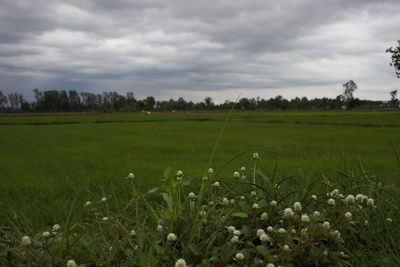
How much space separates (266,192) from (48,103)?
126778 mm

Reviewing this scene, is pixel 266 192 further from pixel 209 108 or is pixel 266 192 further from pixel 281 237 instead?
pixel 209 108

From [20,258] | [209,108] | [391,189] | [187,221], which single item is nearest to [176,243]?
[187,221]

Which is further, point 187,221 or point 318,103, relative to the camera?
point 318,103

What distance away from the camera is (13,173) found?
25.1 feet

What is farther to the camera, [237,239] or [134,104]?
[134,104]

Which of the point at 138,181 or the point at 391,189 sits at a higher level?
the point at 391,189

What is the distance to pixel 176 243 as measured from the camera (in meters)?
1.30

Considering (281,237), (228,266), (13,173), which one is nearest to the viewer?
(228,266)

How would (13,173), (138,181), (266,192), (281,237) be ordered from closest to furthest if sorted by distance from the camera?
(281,237)
(266,192)
(138,181)
(13,173)

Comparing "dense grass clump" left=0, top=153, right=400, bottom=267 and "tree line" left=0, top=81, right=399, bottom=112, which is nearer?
"dense grass clump" left=0, top=153, right=400, bottom=267

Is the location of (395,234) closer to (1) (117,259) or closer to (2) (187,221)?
(2) (187,221)

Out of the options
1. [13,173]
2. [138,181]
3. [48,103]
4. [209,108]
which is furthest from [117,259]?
[48,103]

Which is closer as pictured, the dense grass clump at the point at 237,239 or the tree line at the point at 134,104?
the dense grass clump at the point at 237,239

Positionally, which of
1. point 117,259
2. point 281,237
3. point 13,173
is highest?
point 281,237
